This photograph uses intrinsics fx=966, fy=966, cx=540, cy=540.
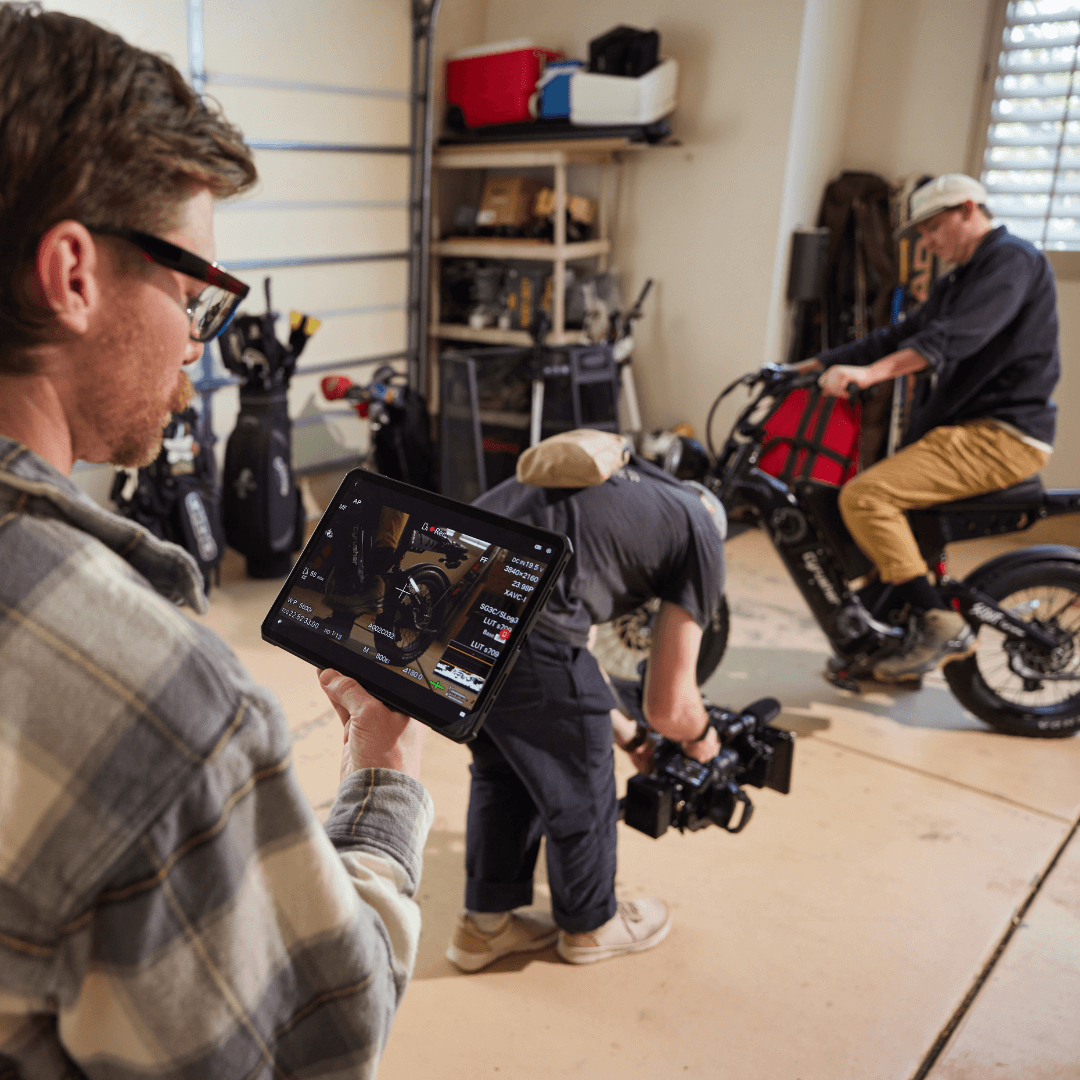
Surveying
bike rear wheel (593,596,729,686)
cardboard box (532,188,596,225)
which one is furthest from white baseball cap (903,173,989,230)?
cardboard box (532,188,596,225)

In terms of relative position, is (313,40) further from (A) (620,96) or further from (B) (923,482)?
(B) (923,482)

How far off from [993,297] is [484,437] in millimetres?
2581

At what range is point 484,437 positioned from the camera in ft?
16.4

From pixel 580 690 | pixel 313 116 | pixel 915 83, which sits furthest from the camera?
pixel 915 83

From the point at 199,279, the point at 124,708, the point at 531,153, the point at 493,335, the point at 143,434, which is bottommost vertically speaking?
the point at 493,335

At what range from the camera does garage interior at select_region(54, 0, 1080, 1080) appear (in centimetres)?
199

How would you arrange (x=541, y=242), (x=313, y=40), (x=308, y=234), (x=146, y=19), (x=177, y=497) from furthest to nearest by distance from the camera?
(x=541, y=242) < (x=308, y=234) < (x=313, y=40) < (x=146, y=19) < (x=177, y=497)

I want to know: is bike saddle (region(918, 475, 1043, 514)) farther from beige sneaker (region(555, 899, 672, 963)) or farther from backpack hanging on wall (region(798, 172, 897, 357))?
backpack hanging on wall (region(798, 172, 897, 357))

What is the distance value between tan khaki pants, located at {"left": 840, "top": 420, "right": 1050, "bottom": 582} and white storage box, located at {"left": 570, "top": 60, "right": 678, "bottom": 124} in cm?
267

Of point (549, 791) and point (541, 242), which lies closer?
point (549, 791)

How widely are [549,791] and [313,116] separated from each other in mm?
4179

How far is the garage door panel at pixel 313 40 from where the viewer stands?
4445mm

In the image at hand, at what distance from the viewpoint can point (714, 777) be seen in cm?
217

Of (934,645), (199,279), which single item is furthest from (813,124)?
(199,279)
